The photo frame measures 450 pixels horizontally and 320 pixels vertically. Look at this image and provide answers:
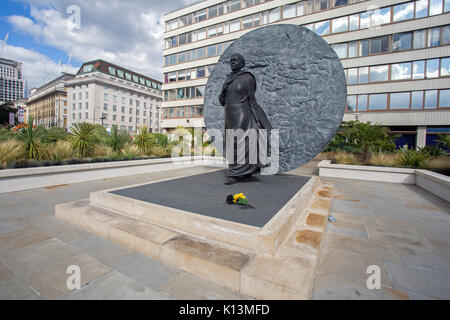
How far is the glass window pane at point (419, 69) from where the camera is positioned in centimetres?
2120

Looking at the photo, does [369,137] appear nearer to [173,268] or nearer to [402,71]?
[402,71]

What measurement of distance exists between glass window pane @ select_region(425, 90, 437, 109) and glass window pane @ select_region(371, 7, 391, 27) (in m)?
8.17

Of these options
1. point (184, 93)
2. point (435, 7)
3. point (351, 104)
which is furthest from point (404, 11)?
point (184, 93)

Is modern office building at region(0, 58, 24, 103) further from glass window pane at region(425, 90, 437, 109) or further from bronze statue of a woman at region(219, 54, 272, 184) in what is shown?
glass window pane at region(425, 90, 437, 109)

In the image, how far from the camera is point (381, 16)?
22.5 m

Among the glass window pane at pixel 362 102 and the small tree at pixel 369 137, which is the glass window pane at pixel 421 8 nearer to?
the glass window pane at pixel 362 102

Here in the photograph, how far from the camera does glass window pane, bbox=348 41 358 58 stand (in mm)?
23453

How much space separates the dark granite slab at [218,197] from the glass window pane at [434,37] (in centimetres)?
2634

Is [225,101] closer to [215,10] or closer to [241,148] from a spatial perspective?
[241,148]

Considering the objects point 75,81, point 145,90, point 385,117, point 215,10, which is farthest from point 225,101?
point 145,90

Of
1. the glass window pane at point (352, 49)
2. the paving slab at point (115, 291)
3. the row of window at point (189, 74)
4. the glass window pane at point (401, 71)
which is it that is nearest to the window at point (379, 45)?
the glass window pane at point (352, 49)

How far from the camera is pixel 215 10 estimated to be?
32.4 meters

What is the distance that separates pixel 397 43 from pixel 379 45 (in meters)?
1.48
